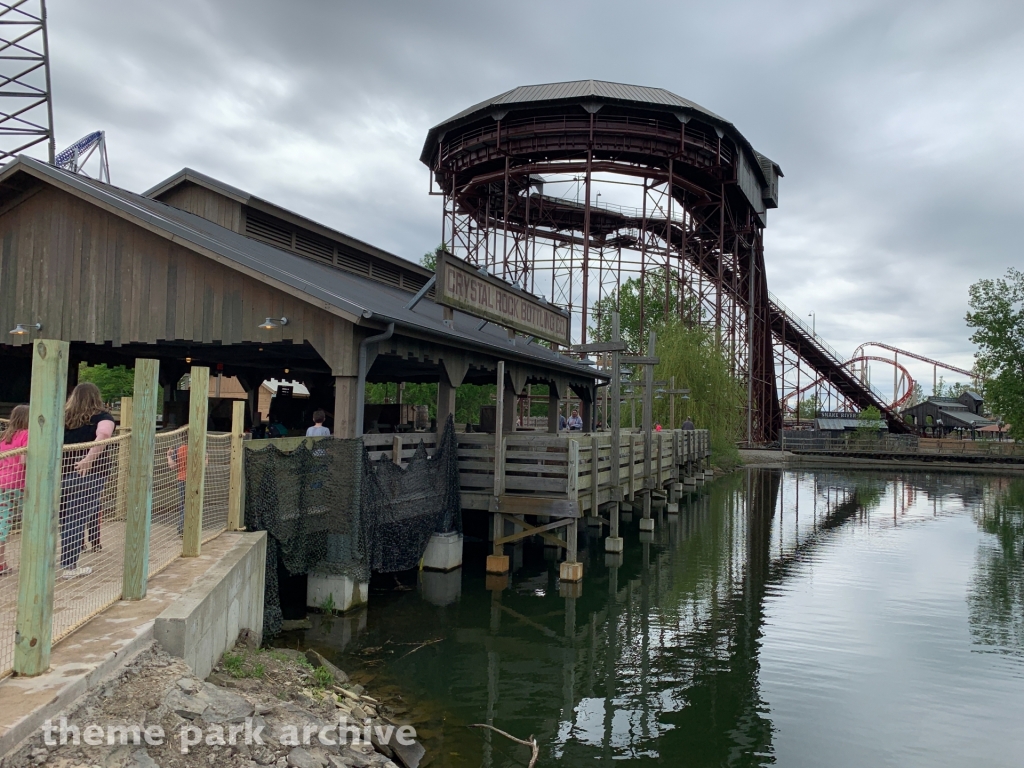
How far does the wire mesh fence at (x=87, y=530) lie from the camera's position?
197 inches

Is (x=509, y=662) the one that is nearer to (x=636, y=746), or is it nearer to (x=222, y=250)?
(x=636, y=746)

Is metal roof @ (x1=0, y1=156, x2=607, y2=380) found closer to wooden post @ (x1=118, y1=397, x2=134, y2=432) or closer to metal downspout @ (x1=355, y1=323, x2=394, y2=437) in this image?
metal downspout @ (x1=355, y1=323, x2=394, y2=437)

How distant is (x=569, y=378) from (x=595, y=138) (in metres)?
17.0

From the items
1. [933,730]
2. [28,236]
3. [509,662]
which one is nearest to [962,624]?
[933,730]

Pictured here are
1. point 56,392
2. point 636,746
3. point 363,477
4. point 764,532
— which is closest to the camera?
point 56,392

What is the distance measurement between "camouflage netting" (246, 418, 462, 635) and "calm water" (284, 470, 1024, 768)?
703mm

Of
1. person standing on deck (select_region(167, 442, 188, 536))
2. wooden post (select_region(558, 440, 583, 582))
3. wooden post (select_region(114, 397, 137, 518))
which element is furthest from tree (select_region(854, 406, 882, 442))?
wooden post (select_region(114, 397, 137, 518))

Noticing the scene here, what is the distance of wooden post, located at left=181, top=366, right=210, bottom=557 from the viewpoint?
22.5 ft

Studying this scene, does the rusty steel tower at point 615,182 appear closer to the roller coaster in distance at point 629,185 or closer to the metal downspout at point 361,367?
the roller coaster in distance at point 629,185

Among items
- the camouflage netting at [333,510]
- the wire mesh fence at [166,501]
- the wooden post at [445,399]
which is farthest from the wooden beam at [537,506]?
the wire mesh fence at [166,501]

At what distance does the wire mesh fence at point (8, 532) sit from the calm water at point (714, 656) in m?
3.45

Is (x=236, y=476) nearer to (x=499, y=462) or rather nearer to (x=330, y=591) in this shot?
(x=330, y=591)

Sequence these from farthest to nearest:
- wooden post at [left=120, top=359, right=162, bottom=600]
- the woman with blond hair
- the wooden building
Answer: the wooden building → wooden post at [left=120, top=359, right=162, bottom=600] → the woman with blond hair

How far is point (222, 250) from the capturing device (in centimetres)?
1120
